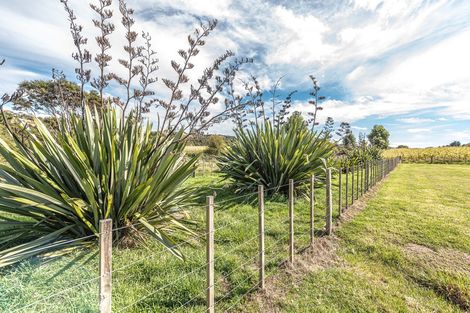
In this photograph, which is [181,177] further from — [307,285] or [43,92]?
[43,92]

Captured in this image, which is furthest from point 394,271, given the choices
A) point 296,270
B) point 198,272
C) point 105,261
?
point 105,261

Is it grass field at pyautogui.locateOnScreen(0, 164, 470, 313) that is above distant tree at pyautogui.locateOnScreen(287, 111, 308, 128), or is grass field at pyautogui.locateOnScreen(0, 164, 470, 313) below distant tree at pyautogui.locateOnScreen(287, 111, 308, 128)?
below

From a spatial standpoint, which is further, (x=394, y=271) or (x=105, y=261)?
(x=394, y=271)

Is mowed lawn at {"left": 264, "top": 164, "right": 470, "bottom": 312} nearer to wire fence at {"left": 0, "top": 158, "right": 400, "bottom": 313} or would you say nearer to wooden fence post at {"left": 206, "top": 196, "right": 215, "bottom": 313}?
wire fence at {"left": 0, "top": 158, "right": 400, "bottom": 313}

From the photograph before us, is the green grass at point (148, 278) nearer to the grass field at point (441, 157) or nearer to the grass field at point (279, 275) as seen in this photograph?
the grass field at point (279, 275)

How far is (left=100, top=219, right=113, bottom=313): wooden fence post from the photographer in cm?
146

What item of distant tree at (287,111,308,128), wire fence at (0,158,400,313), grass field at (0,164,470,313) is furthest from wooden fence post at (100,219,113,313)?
distant tree at (287,111,308,128)

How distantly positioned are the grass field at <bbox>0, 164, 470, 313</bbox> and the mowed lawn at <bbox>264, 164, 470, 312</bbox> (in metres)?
0.01

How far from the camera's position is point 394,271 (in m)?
3.07

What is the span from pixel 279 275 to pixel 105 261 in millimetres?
2084

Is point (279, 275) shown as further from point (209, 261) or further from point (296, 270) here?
point (209, 261)

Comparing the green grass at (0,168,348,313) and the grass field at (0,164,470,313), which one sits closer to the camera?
the green grass at (0,168,348,313)

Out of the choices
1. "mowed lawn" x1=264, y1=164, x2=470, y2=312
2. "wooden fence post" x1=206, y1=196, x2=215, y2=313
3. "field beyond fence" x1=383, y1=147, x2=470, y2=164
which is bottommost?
"mowed lawn" x1=264, y1=164, x2=470, y2=312

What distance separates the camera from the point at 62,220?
3.13m
